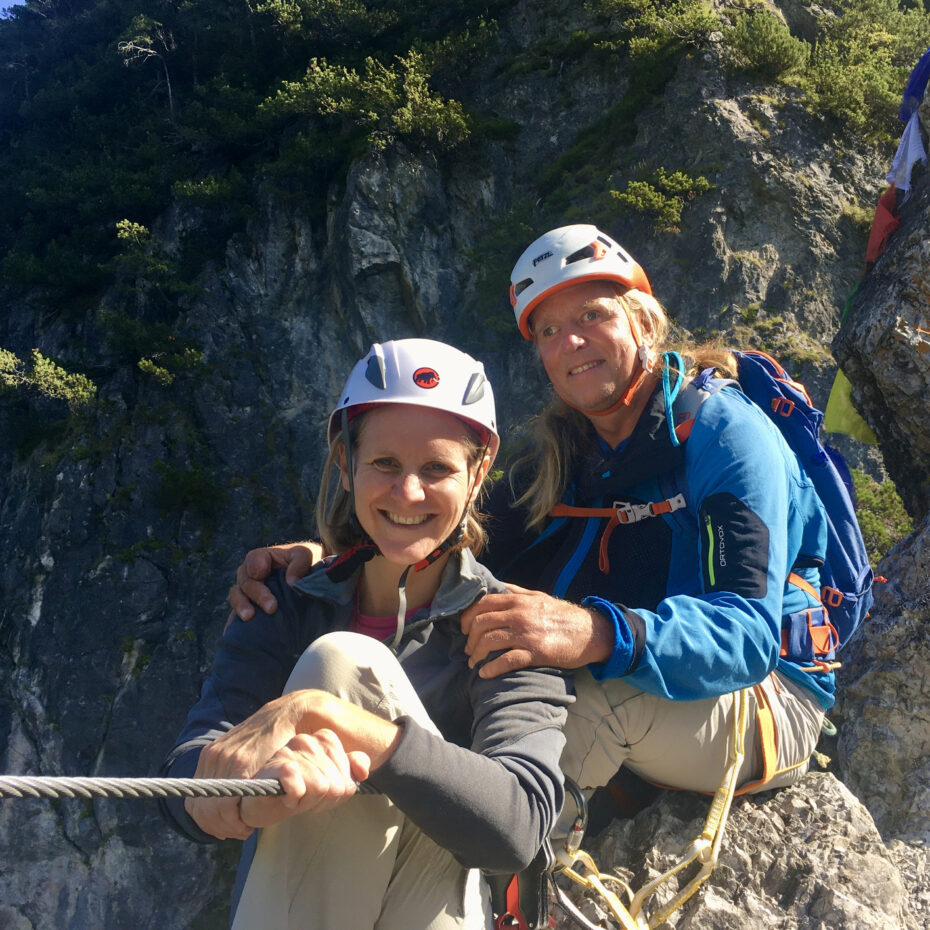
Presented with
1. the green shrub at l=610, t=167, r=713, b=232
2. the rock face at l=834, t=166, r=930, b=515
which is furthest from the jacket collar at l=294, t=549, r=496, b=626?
the green shrub at l=610, t=167, r=713, b=232

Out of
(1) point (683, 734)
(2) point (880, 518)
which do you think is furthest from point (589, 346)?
(2) point (880, 518)

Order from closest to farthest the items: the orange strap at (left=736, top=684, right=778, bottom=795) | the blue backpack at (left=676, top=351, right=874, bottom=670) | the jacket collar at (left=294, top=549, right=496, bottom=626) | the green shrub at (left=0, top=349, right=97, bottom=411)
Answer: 1. the jacket collar at (left=294, top=549, right=496, bottom=626)
2. the orange strap at (left=736, top=684, right=778, bottom=795)
3. the blue backpack at (left=676, top=351, right=874, bottom=670)
4. the green shrub at (left=0, top=349, right=97, bottom=411)

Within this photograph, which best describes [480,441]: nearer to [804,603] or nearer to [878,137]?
[804,603]

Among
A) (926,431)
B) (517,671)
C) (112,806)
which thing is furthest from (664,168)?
(112,806)

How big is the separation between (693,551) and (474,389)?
120cm

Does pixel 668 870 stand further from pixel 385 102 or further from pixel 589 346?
pixel 385 102

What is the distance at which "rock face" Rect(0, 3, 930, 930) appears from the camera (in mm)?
14992

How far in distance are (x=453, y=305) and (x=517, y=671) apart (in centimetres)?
1637

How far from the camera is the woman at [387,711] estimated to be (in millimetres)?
1956

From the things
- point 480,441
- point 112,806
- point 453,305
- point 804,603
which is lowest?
point 112,806

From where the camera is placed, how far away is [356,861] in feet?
6.95

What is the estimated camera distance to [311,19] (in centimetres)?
2222

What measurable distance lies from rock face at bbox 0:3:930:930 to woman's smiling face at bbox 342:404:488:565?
462 inches

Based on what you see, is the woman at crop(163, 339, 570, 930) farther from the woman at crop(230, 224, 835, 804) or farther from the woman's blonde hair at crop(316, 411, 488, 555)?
the woman at crop(230, 224, 835, 804)
